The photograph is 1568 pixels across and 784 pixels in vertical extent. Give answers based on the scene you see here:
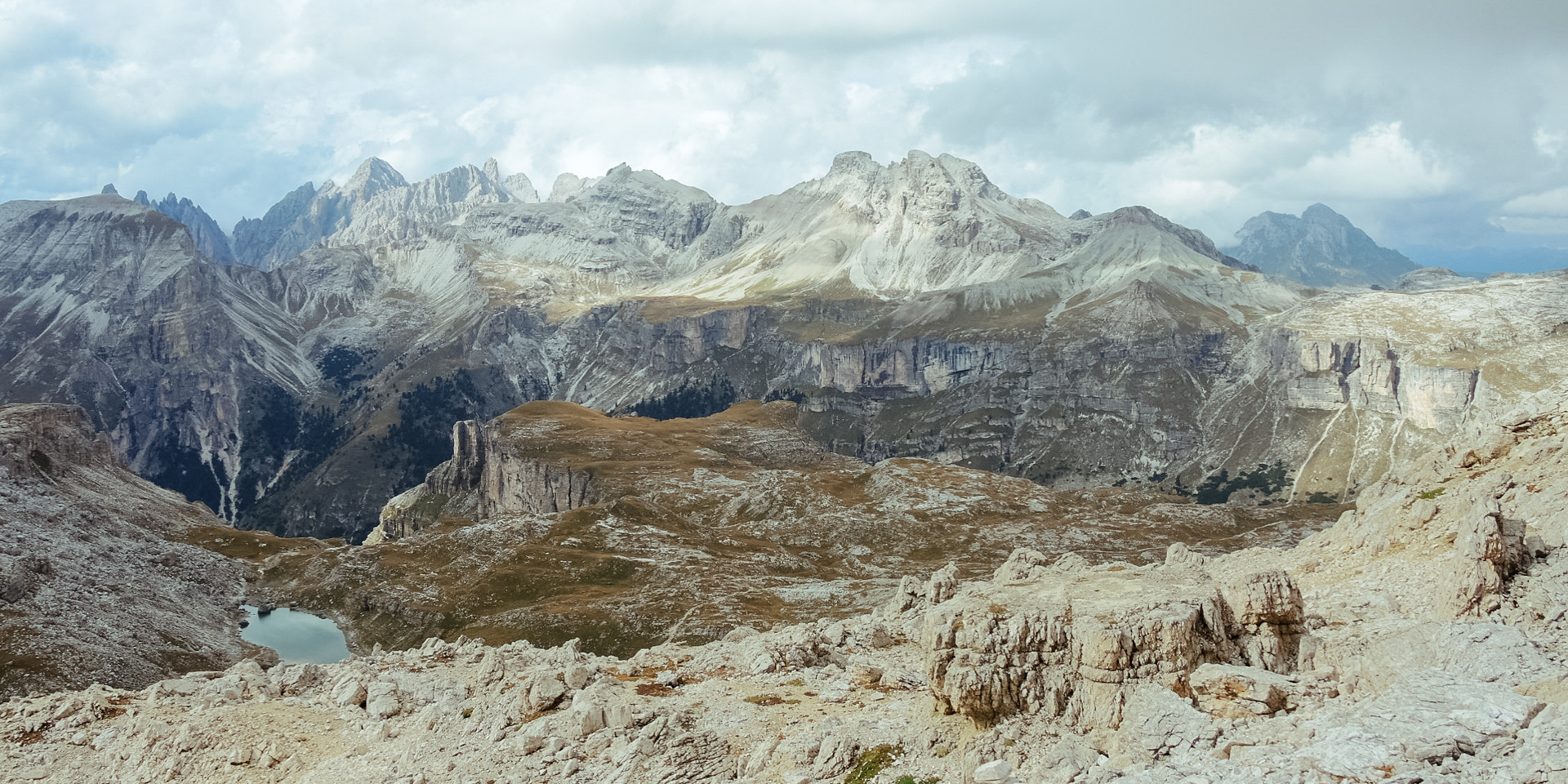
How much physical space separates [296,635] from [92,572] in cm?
2392

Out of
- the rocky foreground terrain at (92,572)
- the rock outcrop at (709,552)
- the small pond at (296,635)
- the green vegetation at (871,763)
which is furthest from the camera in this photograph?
the small pond at (296,635)

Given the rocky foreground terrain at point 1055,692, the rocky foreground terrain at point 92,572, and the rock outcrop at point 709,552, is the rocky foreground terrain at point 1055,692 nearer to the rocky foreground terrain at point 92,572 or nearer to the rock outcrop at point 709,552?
the rocky foreground terrain at point 92,572

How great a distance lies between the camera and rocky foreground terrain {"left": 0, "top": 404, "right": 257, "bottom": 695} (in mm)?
94250

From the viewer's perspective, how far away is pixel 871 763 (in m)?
30.2

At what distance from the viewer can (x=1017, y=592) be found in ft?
125

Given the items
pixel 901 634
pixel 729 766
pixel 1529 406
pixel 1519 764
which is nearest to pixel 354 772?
pixel 729 766

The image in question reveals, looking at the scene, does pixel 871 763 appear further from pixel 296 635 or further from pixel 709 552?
Answer: pixel 709 552

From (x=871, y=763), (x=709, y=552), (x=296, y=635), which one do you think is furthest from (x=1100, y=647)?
(x=296, y=635)

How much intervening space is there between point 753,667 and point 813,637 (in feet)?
15.6

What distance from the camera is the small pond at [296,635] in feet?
401

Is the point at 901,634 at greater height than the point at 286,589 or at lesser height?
greater

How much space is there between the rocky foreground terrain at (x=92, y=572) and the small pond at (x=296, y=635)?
111 inches

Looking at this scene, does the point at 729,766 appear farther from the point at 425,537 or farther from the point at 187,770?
the point at 425,537

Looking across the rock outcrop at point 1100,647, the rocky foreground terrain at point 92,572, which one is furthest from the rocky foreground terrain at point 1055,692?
the rocky foreground terrain at point 92,572
